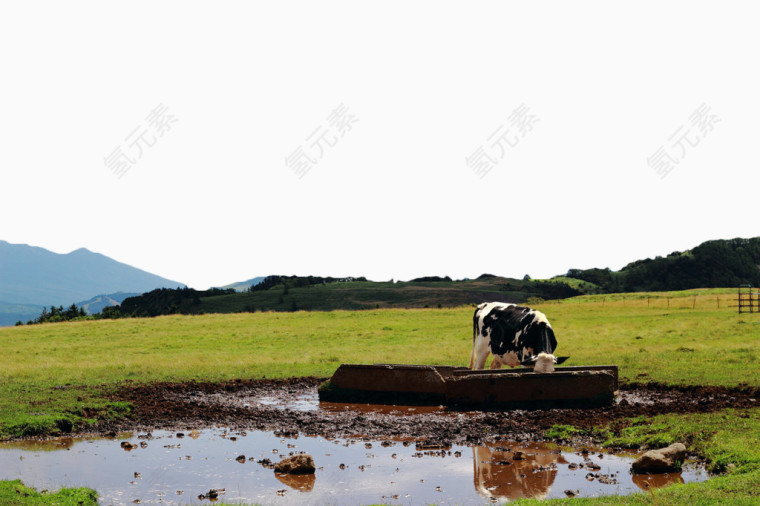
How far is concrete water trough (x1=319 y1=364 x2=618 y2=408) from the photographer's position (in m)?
16.8

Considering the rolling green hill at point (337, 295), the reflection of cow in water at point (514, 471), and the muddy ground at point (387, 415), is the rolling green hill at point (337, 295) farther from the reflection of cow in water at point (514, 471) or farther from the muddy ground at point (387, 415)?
the reflection of cow in water at point (514, 471)

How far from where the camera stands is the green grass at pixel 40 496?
936cm

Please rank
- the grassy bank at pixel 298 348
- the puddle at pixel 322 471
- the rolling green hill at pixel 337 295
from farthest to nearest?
1. the rolling green hill at pixel 337 295
2. the grassy bank at pixel 298 348
3. the puddle at pixel 322 471

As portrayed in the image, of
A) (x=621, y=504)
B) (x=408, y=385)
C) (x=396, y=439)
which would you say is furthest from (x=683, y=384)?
(x=621, y=504)

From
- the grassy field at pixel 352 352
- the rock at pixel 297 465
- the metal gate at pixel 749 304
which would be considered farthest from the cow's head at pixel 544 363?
the metal gate at pixel 749 304

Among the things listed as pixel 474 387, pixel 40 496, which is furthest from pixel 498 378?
pixel 40 496

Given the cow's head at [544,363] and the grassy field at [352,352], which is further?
the cow's head at [544,363]

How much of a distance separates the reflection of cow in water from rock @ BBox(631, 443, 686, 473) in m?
1.32

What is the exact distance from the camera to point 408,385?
62.3 feet

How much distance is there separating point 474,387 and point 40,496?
1065 cm

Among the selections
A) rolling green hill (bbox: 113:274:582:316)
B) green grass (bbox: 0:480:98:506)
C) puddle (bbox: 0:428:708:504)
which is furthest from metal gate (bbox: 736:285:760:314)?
rolling green hill (bbox: 113:274:582:316)

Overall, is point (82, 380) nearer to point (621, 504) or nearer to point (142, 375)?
point (142, 375)

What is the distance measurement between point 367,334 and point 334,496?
30.1 meters

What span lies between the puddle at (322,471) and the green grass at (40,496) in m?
0.38
